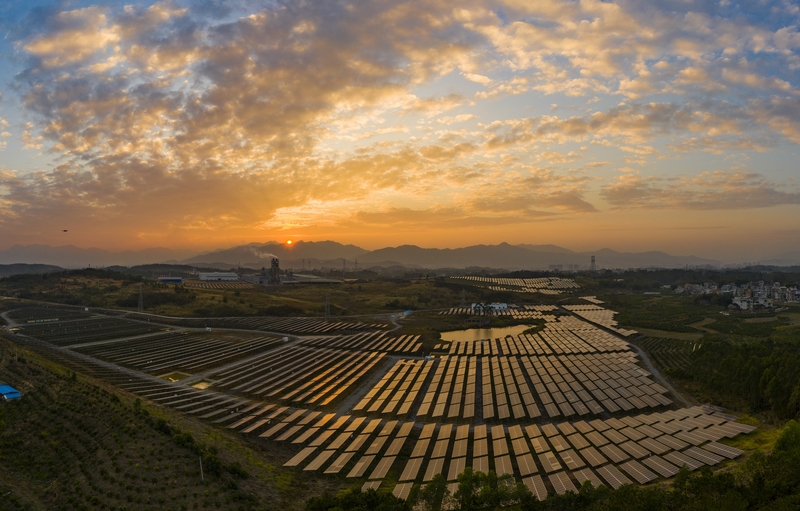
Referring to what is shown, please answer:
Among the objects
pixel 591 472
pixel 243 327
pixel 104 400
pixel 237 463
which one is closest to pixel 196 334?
pixel 243 327

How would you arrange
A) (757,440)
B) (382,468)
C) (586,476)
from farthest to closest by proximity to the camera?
(757,440)
(382,468)
(586,476)

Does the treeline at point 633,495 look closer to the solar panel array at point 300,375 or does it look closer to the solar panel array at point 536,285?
the solar panel array at point 300,375

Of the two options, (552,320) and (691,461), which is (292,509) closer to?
(691,461)

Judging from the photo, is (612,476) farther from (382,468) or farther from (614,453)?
(382,468)

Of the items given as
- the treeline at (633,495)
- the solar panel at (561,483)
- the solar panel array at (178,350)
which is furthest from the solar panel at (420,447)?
the solar panel array at (178,350)

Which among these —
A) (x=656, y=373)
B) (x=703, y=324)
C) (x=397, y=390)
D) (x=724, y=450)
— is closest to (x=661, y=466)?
(x=724, y=450)
